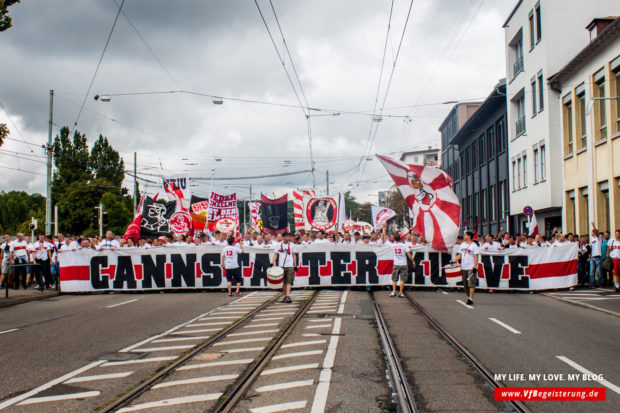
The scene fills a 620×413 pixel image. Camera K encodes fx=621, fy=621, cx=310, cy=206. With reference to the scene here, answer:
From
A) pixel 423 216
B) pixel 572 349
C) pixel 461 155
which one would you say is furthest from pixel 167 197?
pixel 461 155

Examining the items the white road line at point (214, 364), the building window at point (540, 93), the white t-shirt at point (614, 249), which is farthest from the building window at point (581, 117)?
the white road line at point (214, 364)

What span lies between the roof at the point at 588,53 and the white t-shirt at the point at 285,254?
47.7ft

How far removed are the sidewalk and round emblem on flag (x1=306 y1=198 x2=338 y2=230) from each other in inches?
506

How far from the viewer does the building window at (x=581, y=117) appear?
26.4 metres

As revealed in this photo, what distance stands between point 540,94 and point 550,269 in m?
15.2

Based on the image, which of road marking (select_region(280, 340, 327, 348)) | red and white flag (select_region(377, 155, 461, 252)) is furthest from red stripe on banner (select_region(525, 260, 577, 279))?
road marking (select_region(280, 340, 327, 348))

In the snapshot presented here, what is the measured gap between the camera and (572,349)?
871 cm

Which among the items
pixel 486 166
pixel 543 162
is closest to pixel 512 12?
pixel 543 162

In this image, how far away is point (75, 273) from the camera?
65.5 ft

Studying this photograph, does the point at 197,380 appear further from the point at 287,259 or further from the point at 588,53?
the point at 588,53

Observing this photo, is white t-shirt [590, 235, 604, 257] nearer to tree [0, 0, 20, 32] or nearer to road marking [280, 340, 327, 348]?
road marking [280, 340, 327, 348]

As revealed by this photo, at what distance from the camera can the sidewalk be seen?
55.0 ft

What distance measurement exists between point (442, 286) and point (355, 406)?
1426 cm

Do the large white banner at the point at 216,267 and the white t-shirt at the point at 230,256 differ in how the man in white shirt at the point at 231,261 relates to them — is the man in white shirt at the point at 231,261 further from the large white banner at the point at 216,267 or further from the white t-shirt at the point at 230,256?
the large white banner at the point at 216,267
